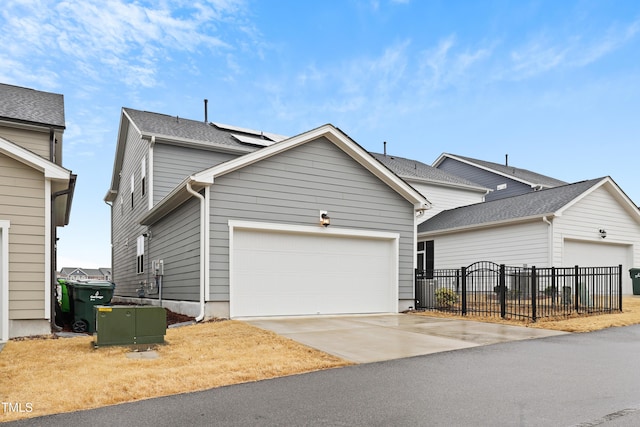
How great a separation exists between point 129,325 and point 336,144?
7.78 m

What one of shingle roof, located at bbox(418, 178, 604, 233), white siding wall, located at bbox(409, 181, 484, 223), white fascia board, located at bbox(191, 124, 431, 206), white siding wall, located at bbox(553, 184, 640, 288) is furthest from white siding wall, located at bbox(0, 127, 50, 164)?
white siding wall, located at bbox(409, 181, 484, 223)

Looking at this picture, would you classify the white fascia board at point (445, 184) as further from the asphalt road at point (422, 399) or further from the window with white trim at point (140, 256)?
the asphalt road at point (422, 399)

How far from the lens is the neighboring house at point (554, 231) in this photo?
1762 cm

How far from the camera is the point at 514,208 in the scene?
19.5 m

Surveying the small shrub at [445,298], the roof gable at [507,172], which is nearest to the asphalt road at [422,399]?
the small shrub at [445,298]

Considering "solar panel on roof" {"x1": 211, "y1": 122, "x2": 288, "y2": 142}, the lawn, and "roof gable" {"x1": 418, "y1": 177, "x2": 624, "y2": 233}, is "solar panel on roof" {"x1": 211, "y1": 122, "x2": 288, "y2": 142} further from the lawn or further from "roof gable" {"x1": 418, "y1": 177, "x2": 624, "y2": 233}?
the lawn

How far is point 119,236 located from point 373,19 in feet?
51.7

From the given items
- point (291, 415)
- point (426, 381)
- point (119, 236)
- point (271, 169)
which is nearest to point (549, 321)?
point (426, 381)

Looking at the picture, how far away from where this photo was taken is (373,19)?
18203mm

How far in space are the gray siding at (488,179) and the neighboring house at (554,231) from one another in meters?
8.32

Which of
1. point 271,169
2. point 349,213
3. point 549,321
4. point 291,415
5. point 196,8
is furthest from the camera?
point 196,8

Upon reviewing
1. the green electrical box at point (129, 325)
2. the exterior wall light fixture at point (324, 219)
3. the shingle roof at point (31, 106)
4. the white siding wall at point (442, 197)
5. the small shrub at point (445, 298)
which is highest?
the shingle roof at point (31, 106)

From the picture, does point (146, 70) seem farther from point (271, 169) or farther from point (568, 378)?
point (568, 378)

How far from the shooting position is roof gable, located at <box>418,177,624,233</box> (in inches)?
703
